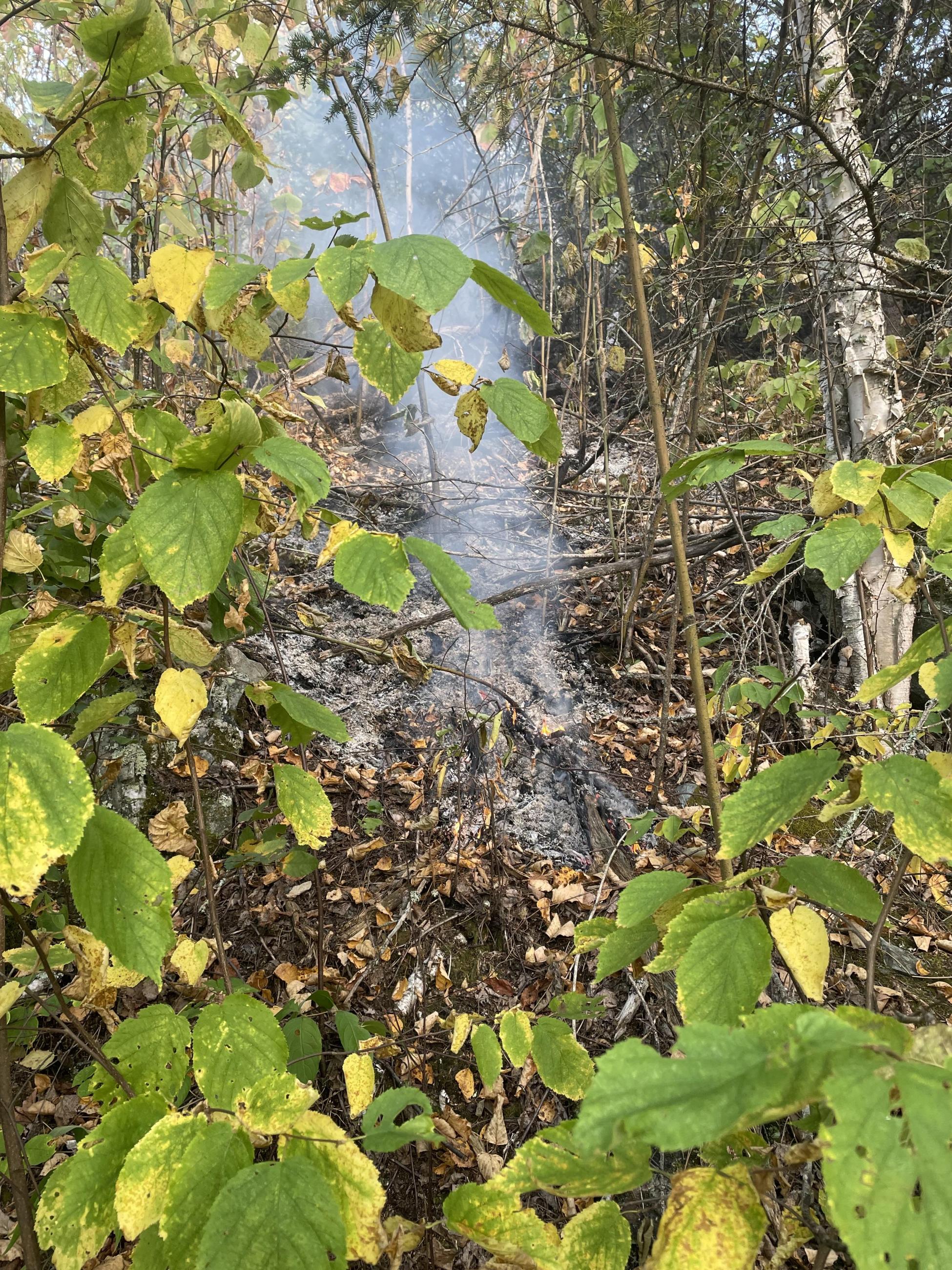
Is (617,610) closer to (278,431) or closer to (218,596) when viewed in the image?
(218,596)

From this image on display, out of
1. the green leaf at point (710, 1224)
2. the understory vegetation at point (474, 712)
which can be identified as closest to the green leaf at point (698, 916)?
the understory vegetation at point (474, 712)

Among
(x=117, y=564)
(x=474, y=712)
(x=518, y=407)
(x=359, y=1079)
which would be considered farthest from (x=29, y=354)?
(x=474, y=712)

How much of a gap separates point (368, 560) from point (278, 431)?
16.5 inches

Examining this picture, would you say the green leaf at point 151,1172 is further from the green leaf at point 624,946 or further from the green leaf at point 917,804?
the green leaf at point 917,804

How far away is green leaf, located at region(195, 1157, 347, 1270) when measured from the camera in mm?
557

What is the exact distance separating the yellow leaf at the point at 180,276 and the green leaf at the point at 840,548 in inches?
35.7

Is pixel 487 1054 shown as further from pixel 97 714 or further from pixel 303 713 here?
pixel 97 714

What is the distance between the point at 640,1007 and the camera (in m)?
2.05

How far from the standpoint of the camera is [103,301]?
86cm

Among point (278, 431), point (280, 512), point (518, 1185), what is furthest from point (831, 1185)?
point (280, 512)

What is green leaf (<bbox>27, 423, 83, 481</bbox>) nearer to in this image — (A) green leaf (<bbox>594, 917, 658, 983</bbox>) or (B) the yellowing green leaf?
(B) the yellowing green leaf

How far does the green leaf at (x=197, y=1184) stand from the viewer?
611 mm

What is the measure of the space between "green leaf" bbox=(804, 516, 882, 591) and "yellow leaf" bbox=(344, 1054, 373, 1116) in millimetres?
1195

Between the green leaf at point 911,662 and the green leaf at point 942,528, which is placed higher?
the green leaf at point 942,528
